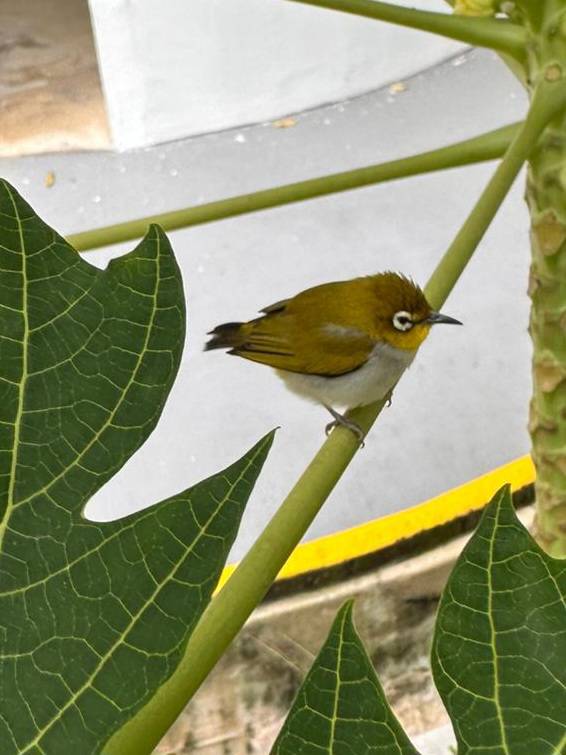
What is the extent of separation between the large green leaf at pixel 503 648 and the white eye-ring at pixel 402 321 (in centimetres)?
45

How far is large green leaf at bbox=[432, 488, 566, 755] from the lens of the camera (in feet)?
1.03

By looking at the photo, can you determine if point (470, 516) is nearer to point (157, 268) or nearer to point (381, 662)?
point (381, 662)

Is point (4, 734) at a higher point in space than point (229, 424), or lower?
higher

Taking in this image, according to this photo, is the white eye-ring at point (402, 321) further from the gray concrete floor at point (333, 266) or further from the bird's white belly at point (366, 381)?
the gray concrete floor at point (333, 266)

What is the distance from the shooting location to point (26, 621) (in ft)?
1.05

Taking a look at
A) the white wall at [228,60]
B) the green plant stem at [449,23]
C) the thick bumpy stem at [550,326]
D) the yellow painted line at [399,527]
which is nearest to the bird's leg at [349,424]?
the thick bumpy stem at [550,326]

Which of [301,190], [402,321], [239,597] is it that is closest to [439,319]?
[402,321]

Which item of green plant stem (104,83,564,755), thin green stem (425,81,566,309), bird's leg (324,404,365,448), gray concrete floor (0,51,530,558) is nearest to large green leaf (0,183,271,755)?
green plant stem (104,83,564,755)

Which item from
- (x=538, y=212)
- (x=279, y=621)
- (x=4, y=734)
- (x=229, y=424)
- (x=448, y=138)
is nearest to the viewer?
(x=4, y=734)

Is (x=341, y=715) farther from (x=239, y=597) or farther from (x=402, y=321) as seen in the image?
(x=402, y=321)

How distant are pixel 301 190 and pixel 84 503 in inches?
15.0

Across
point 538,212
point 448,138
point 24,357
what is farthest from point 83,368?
point 448,138

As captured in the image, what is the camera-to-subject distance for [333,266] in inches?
67.4

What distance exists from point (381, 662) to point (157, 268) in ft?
3.07
